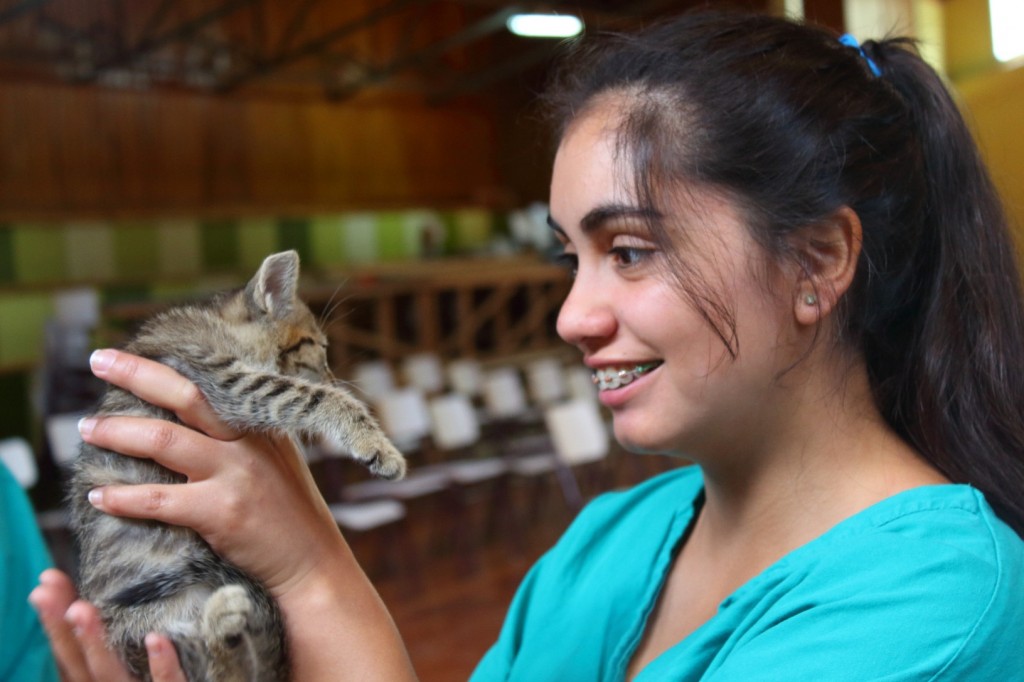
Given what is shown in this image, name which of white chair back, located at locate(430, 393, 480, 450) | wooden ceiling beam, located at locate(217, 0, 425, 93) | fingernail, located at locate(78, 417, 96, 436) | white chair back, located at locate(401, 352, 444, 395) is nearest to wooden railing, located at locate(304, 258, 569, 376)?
white chair back, located at locate(401, 352, 444, 395)

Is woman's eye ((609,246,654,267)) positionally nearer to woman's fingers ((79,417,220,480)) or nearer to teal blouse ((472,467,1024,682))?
teal blouse ((472,467,1024,682))

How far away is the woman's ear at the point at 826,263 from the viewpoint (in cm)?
107

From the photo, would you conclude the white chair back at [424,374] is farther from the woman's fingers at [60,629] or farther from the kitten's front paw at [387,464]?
the woman's fingers at [60,629]

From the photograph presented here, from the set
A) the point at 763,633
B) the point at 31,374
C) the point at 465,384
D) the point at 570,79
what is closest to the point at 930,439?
the point at 763,633

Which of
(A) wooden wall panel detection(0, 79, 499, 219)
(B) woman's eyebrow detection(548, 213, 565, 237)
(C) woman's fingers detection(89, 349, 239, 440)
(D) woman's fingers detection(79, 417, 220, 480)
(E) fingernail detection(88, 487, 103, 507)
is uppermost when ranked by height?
(A) wooden wall panel detection(0, 79, 499, 219)

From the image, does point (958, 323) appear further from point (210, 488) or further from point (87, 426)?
point (87, 426)

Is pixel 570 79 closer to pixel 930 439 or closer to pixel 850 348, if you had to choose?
pixel 850 348

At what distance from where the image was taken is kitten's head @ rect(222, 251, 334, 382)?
1439 millimetres

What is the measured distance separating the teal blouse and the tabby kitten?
0.38 m

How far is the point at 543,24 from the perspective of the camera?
9484 millimetres

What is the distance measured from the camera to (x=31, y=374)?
821 cm

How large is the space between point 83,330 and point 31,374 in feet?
4.48

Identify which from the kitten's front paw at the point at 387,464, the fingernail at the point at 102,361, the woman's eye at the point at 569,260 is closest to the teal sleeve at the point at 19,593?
the fingernail at the point at 102,361

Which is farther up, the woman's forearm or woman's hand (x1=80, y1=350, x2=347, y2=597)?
woman's hand (x1=80, y1=350, x2=347, y2=597)
